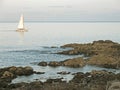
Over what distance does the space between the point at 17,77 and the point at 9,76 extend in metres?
1.16

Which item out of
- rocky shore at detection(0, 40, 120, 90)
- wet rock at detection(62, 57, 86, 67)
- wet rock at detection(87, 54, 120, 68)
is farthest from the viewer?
wet rock at detection(62, 57, 86, 67)

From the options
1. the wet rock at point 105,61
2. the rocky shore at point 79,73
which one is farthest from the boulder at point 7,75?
the wet rock at point 105,61

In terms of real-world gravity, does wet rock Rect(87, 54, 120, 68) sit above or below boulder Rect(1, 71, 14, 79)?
below

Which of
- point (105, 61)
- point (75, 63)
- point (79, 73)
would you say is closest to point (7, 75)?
point (79, 73)

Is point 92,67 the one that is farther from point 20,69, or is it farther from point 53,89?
point 53,89

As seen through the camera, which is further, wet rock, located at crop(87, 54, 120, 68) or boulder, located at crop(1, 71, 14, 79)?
wet rock, located at crop(87, 54, 120, 68)

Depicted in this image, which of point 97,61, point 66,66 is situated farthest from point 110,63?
point 66,66

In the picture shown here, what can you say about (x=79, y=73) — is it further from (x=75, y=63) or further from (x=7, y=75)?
(x=75, y=63)

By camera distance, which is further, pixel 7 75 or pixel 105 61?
pixel 105 61

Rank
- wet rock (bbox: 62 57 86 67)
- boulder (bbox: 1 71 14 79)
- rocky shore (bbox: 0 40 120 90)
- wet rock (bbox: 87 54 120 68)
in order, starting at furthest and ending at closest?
1. wet rock (bbox: 62 57 86 67)
2. wet rock (bbox: 87 54 120 68)
3. boulder (bbox: 1 71 14 79)
4. rocky shore (bbox: 0 40 120 90)

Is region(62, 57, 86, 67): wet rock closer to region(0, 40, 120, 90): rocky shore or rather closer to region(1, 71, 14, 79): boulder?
region(0, 40, 120, 90): rocky shore

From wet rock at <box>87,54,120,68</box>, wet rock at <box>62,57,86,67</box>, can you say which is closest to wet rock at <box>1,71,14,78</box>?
wet rock at <box>62,57,86,67</box>

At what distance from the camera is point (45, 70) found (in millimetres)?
39875

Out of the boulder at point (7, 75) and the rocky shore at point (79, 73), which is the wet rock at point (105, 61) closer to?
the rocky shore at point (79, 73)
